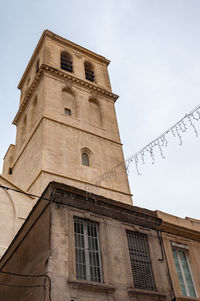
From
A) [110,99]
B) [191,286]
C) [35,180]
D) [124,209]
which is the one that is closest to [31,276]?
[124,209]

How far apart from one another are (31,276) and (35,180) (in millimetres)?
11002

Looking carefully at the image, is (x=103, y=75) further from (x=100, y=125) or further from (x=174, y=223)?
(x=174, y=223)

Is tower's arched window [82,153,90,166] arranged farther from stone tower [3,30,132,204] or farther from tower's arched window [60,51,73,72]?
tower's arched window [60,51,73,72]

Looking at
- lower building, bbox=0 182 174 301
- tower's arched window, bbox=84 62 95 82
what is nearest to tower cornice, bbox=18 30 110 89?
tower's arched window, bbox=84 62 95 82

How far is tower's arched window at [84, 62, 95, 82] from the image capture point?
102ft

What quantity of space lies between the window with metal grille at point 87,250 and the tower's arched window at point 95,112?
642 inches

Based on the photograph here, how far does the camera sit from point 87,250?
31.9ft

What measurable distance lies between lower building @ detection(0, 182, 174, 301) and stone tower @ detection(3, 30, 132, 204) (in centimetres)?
843

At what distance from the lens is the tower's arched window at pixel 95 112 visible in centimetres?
2666

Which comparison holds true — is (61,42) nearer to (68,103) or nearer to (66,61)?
(66,61)

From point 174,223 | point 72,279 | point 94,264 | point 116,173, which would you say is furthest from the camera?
point 116,173

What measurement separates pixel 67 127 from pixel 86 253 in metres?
14.8

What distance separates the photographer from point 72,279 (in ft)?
28.5

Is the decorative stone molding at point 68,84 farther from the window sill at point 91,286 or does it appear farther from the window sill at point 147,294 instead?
the window sill at point 91,286
